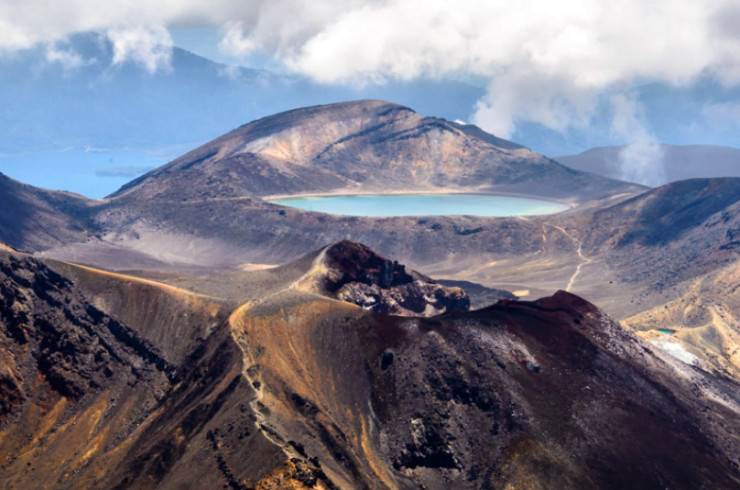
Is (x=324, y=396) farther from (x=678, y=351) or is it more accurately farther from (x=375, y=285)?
(x=678, y=351)

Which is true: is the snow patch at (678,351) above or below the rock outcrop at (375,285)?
below

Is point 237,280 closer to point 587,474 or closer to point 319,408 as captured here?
point 319,408

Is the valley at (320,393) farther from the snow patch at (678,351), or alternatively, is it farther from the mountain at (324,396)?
the snow patch at (678,351)

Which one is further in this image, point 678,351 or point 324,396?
point 678,351

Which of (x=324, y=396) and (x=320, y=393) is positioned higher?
(x=320, y=393)

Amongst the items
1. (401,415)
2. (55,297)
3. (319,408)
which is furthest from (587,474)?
(55,297)

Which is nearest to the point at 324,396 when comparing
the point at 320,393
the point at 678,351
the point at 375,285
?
the point at 320,393

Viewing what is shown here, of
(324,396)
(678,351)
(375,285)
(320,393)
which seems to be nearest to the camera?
(324,396)

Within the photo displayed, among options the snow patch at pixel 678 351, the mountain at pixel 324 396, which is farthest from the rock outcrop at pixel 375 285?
the snow patch at pixel 678 351
